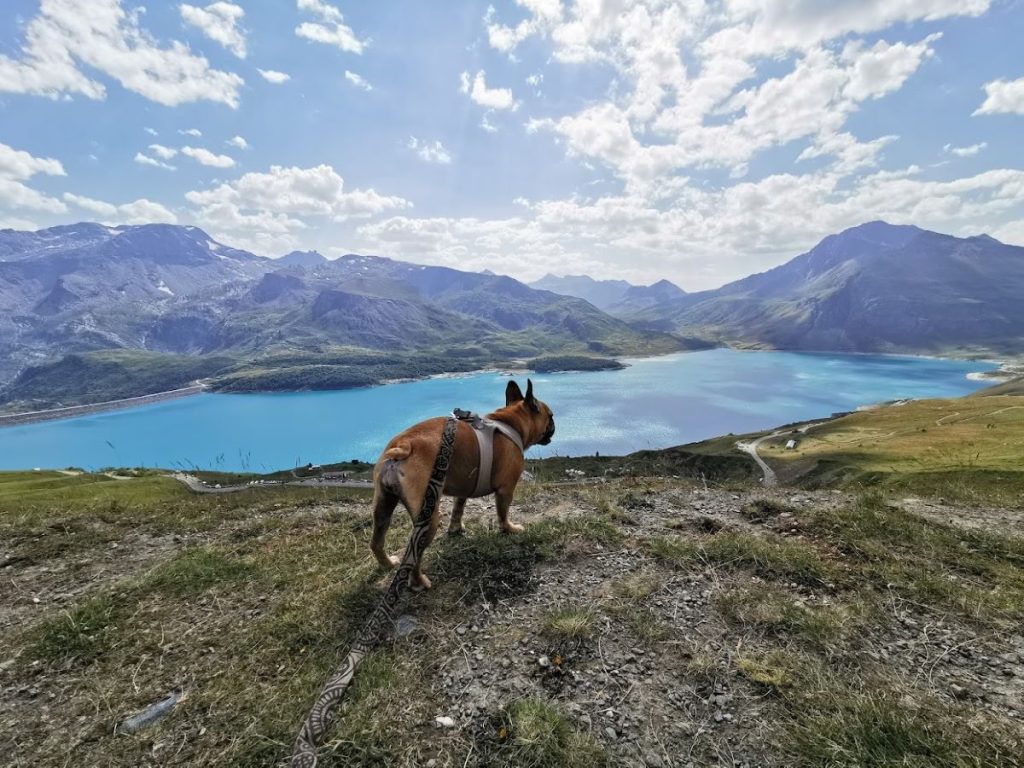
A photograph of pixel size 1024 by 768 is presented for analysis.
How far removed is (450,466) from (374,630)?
2.30 meters

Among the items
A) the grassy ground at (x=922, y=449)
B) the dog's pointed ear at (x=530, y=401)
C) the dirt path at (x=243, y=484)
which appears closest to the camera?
the dog's pointed ear at (x=530, y=401)

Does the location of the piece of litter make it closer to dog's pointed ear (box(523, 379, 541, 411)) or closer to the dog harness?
the dog harness

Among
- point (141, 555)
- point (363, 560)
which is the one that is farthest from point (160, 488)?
point (363, 560)

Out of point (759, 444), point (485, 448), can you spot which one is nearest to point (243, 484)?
point (485, 448)

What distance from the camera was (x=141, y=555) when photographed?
345 inches

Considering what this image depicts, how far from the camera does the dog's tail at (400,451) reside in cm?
603

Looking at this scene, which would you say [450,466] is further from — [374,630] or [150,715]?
[150,715]

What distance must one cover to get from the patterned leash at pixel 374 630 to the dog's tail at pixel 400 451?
1.37 feet

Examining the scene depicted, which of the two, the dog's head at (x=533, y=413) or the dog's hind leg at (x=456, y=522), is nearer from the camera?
the dog's head at (x=533, y=413)

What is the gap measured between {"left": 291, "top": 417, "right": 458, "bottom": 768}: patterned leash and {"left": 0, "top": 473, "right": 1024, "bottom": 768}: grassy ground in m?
0.17

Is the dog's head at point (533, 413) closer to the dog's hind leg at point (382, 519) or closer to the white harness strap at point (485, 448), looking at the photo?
the white harness strap at point (485, 448)

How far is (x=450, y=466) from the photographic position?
672 centimetres

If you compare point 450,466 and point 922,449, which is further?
point 922,449

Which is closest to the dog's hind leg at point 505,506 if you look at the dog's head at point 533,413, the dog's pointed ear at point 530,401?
the dog's head at point 533,413
